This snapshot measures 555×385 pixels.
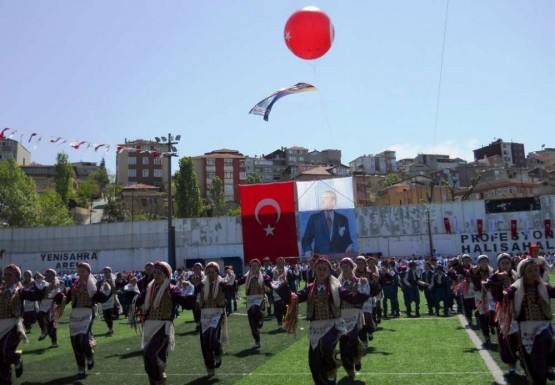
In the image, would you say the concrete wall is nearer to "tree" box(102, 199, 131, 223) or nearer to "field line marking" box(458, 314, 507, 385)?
"field line marking" box(458, 314, 507, 385)

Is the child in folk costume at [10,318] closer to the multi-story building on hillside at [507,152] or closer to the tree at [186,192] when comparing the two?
the tree at [186,192]

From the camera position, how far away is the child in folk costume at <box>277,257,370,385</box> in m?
8.04

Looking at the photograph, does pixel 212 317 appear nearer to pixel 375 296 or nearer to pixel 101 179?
pixel 375 296

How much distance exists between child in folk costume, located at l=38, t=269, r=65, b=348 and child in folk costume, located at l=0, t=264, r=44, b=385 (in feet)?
5.08

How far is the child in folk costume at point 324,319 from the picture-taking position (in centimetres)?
804

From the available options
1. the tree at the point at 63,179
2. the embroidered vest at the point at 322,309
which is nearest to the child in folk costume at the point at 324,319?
the embroidered vest at the point at 322,309

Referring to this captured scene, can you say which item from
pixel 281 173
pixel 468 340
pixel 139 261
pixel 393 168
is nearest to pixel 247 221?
pixel 139 261

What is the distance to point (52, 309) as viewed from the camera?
50.8 ft

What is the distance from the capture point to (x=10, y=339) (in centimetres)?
928

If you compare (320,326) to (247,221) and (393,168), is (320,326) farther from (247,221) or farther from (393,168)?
(393,168)

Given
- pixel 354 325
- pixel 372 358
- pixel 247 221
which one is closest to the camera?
pixel 354 325

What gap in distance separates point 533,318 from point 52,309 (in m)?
12.9

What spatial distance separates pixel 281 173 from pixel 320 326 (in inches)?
3979

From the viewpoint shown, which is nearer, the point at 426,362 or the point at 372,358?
the point at 426,362
